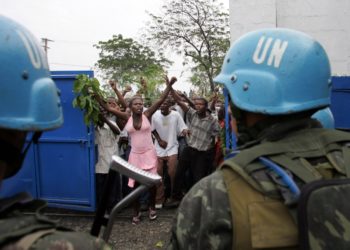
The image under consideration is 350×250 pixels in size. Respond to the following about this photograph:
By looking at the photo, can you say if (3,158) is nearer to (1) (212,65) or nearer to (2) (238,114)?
(2) (238,114)

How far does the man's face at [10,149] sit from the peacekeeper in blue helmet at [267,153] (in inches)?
23.0

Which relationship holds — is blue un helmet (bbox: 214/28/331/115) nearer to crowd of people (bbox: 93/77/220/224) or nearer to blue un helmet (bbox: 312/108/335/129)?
blue un helmet (bbox: 312/108/335/129)

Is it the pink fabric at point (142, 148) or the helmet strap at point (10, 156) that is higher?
→ the helmet strap at point (10, 156)

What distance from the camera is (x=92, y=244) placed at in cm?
104

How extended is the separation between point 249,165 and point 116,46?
88.9 ft

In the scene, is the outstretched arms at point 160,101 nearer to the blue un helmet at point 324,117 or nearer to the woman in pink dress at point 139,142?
the woman in pink dress at point 139,142

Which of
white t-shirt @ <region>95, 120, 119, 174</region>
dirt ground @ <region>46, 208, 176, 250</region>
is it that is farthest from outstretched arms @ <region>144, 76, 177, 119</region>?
dirt ground @ <region>46, 208, 176, 250</region>

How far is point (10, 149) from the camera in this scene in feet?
3.66

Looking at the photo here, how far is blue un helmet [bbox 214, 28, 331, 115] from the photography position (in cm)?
148

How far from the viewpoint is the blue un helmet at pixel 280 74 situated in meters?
1.48

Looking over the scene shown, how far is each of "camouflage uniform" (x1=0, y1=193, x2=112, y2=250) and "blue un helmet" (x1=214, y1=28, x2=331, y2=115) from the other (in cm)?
79

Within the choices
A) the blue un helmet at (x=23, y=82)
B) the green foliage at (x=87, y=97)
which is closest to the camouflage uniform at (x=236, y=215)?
the blue un helmet at (x=23, y=82)

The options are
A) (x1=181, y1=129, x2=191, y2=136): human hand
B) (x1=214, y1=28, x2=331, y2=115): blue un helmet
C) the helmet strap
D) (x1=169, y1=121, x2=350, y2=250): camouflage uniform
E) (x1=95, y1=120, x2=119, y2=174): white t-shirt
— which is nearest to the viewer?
the helmet strap

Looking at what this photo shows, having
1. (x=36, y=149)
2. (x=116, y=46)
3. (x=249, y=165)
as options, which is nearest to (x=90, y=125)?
(x=36, y=149)
